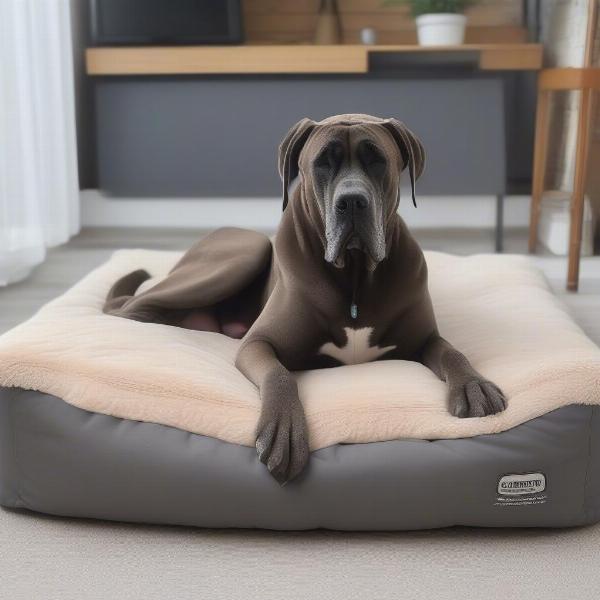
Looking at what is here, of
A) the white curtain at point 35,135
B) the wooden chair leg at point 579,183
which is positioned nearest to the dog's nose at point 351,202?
the wooden chair leg at point 579,183

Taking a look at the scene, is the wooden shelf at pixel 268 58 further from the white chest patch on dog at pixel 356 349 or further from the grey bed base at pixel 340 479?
the grey bed base at pixel 340 479

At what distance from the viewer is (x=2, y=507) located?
74.1 inches

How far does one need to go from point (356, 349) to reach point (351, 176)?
403 millimetres

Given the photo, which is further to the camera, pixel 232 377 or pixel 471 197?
pixel 471 197

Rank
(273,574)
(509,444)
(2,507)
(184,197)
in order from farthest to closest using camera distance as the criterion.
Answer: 1. (184,197)
2. (2,507)
3. (509,444)
4. (273,574)

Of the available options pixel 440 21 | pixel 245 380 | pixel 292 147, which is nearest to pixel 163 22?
pixel 440 21

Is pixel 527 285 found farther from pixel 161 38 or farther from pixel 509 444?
pixel 161 38

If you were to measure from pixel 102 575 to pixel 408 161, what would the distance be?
1058mm

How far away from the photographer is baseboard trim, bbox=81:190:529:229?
16.9 feet

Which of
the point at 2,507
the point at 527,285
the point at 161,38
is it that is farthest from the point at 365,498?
the point at 161,38

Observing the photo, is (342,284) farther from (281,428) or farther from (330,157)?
(281,428)

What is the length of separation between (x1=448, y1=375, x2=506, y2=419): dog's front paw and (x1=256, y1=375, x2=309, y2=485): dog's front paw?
0.30 meters

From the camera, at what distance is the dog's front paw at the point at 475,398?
1.78m

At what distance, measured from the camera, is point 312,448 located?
5.67ft
